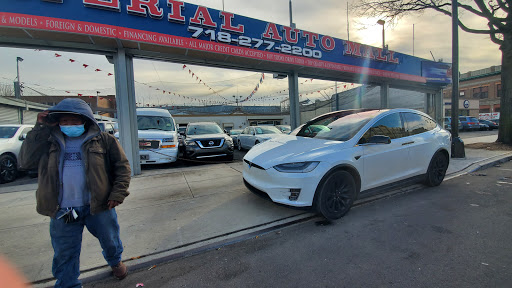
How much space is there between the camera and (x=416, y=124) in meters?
4.80

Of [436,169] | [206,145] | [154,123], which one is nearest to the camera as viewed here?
[436,169]

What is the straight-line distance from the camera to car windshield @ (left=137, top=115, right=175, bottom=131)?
8.27m

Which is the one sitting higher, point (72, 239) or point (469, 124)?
point (469, 124)

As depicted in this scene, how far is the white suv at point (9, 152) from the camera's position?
6262mm

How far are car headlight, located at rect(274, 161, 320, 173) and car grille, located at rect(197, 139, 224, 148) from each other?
16.5 feet

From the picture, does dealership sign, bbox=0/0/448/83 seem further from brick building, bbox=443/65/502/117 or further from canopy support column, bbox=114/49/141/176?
brick building, bbox=443/65/502/117

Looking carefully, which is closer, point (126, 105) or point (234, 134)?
point (126, 105)

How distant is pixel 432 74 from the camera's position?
12891 mm

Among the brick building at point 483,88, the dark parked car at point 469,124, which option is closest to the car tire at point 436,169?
the dark parked car at point 469,124

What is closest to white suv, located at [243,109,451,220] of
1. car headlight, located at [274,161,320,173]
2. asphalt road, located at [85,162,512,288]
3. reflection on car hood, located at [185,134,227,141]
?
car headlight, located at [274,161,320,173]

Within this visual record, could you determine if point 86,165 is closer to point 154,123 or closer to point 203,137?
point 203,137

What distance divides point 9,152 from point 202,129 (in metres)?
5.42

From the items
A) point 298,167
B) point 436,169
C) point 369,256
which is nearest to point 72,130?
point 298,167

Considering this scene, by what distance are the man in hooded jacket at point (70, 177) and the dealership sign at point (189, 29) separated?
14.9ft
